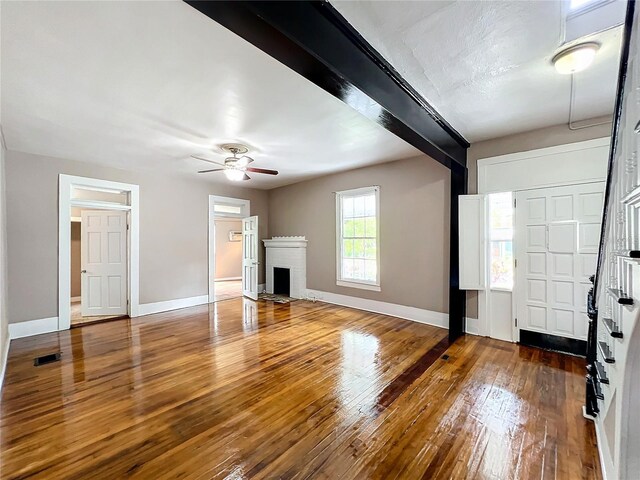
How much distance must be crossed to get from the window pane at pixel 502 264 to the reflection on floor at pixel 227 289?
547cm

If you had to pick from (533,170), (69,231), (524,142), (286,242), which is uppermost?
(524,142)

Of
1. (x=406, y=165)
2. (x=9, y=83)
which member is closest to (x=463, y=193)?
(x=406, y=165)

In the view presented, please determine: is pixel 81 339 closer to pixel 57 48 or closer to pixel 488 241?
pixel 57 48

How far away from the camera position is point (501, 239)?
12.4 ft

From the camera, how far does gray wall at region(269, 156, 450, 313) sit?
4336 millimetres

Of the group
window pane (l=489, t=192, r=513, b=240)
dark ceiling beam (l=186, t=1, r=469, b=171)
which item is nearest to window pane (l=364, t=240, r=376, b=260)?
window pane (l=489, t=192, r=513, b=240)

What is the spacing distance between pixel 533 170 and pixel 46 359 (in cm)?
633

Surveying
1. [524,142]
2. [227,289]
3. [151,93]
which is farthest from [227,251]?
[524,142]

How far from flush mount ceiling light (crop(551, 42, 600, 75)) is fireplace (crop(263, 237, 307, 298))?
4.99 metres

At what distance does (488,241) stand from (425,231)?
3.03ft

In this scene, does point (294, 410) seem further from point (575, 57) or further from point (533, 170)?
point (533, 170)

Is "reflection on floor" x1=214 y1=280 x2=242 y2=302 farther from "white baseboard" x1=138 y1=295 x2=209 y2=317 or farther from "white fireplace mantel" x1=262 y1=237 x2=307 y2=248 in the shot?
"white fireplace mantel" x1=262 y1=237 x2=307 y2=248

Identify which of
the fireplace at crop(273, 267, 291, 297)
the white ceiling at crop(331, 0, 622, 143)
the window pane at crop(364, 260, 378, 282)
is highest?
the white ceiling at crop(331, 0, 622, 143)

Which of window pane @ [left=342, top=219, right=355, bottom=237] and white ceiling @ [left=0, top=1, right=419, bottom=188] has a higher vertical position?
white ceiling @ [left=0, top=1, right=419, bottom=188]
